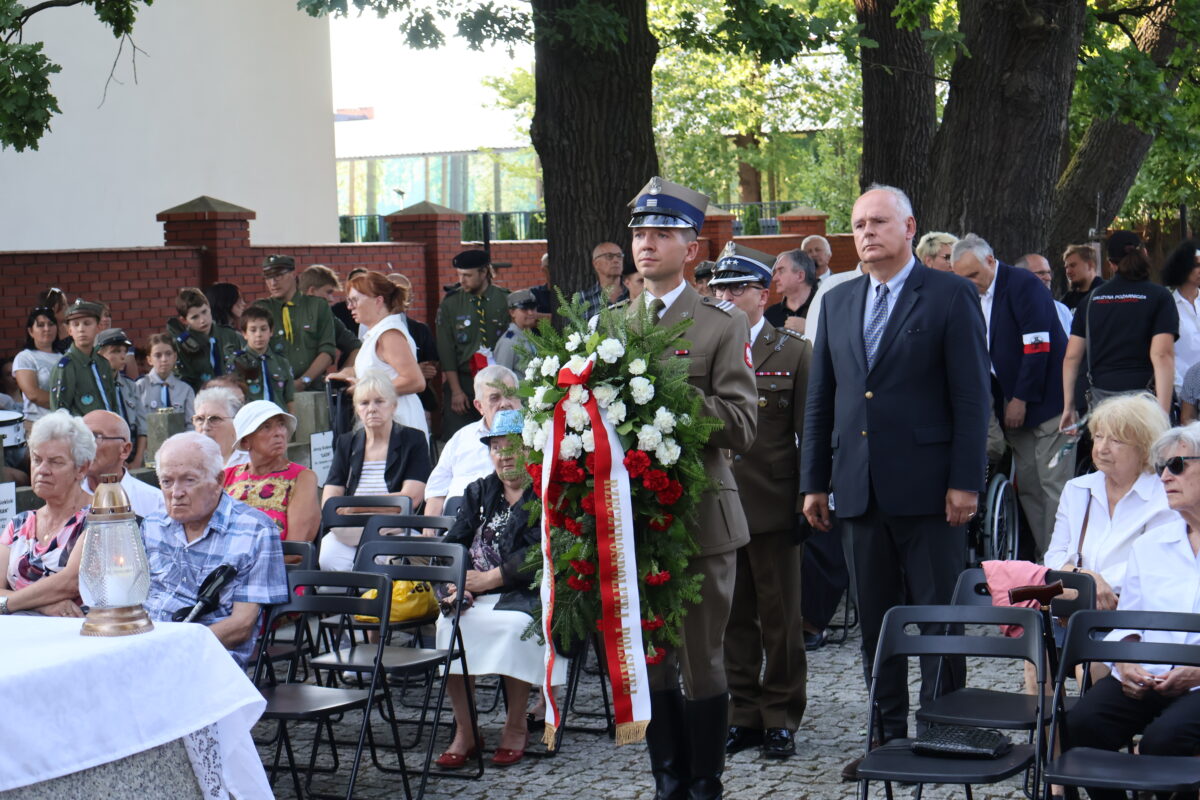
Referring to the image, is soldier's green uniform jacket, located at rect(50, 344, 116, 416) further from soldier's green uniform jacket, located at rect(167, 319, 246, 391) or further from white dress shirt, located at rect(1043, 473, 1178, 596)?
white dress shirt, located at rect(1043, 473, 1178, 596)

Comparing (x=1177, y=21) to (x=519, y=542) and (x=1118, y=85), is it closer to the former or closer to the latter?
(x=1118, y=85)

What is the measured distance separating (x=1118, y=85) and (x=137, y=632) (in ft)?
37.9

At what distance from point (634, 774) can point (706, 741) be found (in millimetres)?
964

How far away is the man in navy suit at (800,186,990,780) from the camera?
571 cm

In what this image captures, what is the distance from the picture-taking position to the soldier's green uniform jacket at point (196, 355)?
1134 centimetres

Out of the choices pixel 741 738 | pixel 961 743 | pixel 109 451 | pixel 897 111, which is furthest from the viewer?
pixel 897 111

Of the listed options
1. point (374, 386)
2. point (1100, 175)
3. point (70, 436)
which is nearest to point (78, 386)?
point (374, 386)

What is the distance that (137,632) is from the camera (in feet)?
14.8

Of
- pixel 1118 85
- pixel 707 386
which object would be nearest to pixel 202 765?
pixel 707 386

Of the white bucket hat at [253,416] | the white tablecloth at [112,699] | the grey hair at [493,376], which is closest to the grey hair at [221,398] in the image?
the white bucket hat at [253,416]

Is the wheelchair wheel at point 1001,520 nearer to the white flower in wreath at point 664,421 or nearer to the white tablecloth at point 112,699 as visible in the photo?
the white flower in wreath at point 664,421

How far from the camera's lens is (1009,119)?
39.4 ft

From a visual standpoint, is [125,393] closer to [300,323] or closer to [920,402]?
[300,323]

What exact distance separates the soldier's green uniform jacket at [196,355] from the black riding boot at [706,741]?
6.74 meters
